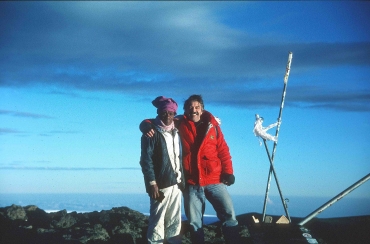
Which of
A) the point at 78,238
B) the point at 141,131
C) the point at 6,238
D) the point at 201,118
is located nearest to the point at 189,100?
the point at 201,118

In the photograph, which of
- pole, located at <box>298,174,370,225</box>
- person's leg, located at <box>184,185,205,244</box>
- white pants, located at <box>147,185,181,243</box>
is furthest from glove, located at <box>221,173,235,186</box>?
pole, located at <box>298,174,370,225</box>

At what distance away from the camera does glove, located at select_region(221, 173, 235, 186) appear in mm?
5309

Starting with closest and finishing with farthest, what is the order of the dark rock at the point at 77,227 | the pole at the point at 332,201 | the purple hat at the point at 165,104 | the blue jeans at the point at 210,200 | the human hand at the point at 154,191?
the human hand at the point at 154,191
the purple hat at the point at 165,104
the blue jeans at the point at 210,200
the pole at the point at 332,201
the dark rock at the point at 77,227

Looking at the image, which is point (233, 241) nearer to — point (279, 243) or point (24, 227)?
point (279, 243)

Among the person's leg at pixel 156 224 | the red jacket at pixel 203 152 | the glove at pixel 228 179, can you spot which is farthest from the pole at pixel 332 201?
the person's leg at pixel 156 224

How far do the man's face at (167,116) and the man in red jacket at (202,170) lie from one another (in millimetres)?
218

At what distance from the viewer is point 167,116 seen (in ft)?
16.6

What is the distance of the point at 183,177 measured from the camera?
204 inches

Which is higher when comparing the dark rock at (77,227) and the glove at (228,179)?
the glove at (228,179)

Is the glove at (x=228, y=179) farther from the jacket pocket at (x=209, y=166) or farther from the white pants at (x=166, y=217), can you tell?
the white pants at (x=166, y=217)

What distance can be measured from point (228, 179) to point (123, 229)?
9.13 ft

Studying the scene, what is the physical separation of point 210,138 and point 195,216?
3.50ft

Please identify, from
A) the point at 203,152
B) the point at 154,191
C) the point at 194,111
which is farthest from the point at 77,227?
the point at 194,111

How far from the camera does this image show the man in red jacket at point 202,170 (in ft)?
16.9
